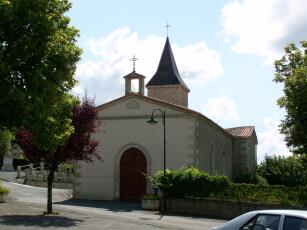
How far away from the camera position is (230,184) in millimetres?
22844

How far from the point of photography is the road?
1647cm

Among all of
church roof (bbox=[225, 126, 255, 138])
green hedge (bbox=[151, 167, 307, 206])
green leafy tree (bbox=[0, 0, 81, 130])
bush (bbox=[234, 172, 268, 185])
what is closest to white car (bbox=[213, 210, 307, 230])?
green leafy tree (bbox=[0, 0, 81, 130])

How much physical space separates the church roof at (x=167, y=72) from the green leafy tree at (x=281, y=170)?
1033 centimetres

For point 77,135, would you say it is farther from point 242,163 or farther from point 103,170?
point 242,163

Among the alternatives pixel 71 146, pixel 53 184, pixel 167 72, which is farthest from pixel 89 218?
pixel 167 72

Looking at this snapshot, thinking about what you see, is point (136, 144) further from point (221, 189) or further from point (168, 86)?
point (168, 86)

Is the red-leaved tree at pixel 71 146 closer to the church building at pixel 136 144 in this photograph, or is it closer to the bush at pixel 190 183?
the bush at pixel 190 183

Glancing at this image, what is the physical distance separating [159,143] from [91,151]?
8578mm

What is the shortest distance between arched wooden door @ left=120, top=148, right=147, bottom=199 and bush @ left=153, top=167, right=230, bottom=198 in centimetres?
502

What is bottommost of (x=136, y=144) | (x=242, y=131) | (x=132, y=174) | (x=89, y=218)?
(x=89, y=218)

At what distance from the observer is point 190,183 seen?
23484 millimetres

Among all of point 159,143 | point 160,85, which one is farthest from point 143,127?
point 160,85

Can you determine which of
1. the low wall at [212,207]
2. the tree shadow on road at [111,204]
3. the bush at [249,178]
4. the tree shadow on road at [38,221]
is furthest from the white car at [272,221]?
the bush at [249,178]

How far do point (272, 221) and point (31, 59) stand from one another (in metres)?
7.44
